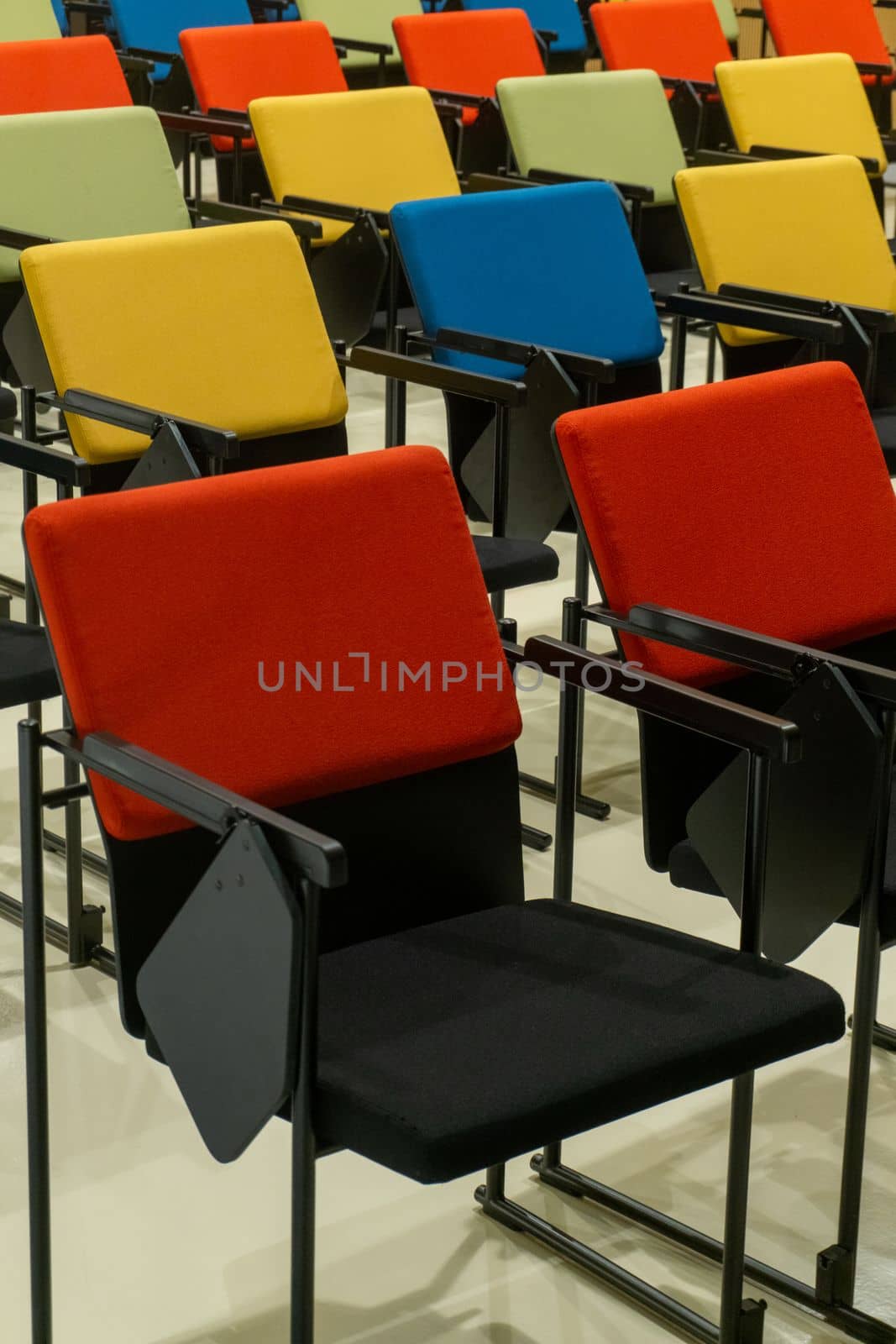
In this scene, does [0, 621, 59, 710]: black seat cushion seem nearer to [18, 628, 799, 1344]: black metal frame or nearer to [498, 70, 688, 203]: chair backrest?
[18, 628, 799, 1344]: black metal frame

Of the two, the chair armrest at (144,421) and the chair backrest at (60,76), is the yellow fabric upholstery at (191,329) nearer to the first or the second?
the chair armrest at (144,421)

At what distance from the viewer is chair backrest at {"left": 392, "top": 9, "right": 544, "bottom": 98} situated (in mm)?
Result: 5402

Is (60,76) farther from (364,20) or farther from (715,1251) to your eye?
(715,1251)

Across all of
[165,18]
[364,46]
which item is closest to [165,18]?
[165,18]

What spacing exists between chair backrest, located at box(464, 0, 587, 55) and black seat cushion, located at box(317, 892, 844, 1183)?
19.1ft

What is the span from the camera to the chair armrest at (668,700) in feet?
5.76

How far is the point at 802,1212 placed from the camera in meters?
2.13

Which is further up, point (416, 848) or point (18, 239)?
point (18, 239)

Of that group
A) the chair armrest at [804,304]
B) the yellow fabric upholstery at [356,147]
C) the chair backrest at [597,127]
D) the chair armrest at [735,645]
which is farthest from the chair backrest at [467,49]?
the chair armrest at [735,645]

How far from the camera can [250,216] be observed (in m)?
4.01

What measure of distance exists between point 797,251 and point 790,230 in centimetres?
4

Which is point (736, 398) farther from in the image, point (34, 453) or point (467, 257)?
point (467, 257)

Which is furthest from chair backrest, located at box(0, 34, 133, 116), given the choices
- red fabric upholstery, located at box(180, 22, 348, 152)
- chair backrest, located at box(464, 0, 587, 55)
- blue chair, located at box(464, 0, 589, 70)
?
chair backrest, located at box(464, 0, 587, 55)

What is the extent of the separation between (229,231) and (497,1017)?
5.30 ft
